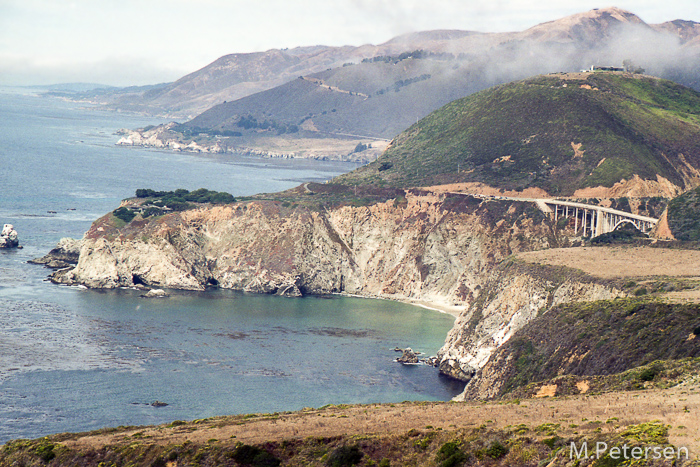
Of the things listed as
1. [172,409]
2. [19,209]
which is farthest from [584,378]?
[19,209]

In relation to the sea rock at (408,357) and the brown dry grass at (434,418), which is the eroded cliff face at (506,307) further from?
the brown dry grass at (434,418)

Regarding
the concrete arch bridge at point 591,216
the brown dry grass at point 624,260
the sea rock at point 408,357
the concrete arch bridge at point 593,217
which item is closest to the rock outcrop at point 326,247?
the concrete arch bridge at point 591,216

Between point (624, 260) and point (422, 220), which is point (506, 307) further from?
point (422, 220)

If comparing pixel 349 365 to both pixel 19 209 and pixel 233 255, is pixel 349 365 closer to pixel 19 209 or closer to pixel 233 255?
pixel 233 255

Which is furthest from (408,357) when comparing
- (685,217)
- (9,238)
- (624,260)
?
(9,238)

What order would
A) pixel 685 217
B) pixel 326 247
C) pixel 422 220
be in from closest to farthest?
1. pixel 685 217
2. pixel 326 247
3. pixel 422 220
